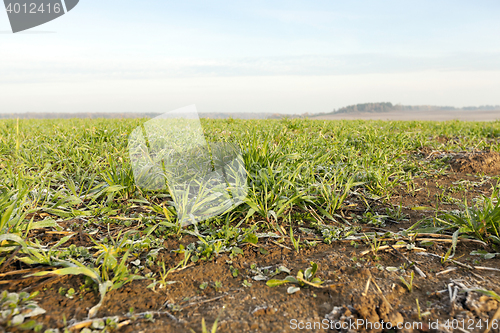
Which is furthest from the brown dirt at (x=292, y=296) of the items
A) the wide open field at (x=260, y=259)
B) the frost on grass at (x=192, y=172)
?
the frost on grass at (x=192, y=172)

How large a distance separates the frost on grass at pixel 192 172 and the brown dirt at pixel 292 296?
53 cm

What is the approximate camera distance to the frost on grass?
2488mm

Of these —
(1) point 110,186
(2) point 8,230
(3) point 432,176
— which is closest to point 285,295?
(2) point 8,230

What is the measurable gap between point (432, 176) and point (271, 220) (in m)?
2.53

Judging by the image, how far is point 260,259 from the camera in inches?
77.5

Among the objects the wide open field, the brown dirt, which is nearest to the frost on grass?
the wide open field

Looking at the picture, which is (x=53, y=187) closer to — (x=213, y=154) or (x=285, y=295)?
(x=213, y=154)

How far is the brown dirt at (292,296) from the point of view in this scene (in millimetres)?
1430

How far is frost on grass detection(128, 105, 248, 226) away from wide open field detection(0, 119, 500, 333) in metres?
0.11

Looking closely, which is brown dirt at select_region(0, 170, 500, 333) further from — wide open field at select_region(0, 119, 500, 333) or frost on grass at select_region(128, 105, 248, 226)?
frost on grass at select_region(128, 105, 248, 226)

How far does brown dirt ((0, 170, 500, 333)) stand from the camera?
4.69 ft

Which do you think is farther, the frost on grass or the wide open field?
the frost on grass

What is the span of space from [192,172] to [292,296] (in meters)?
1.86

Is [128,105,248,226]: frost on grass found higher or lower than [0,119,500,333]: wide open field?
higher
